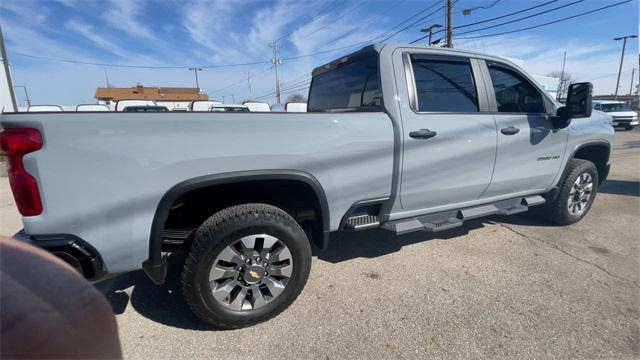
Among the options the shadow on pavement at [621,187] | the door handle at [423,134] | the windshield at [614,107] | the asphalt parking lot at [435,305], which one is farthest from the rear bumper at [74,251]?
the windshield at [614,107]

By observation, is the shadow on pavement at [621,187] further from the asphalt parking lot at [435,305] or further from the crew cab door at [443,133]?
the crew cab door at [443,133]

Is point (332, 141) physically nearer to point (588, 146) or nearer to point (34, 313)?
point (34, 313)

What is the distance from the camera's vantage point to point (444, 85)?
2.90m

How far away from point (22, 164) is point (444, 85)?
3.05m

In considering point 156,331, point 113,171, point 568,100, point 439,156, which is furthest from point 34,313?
point 568,100

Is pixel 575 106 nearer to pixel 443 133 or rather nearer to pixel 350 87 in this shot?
pixel 443 133

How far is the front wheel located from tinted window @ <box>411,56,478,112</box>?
184 centimetres

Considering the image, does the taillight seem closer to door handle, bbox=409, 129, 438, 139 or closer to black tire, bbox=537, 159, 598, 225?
door handle, bbox=409, 129, 438, 139

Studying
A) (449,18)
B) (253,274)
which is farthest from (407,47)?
(449,18)

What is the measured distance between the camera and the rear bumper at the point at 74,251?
1.69 meters

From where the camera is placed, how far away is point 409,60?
271 centimetres

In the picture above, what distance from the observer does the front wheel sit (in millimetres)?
3795

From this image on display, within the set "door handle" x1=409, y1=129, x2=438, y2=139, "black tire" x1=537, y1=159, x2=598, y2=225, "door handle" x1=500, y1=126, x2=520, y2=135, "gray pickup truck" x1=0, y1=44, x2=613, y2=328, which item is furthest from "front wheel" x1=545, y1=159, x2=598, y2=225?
"door handle" x1=409, y1=129, x2=438, y2=139

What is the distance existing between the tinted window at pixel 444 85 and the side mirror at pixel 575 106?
3.72 feet
